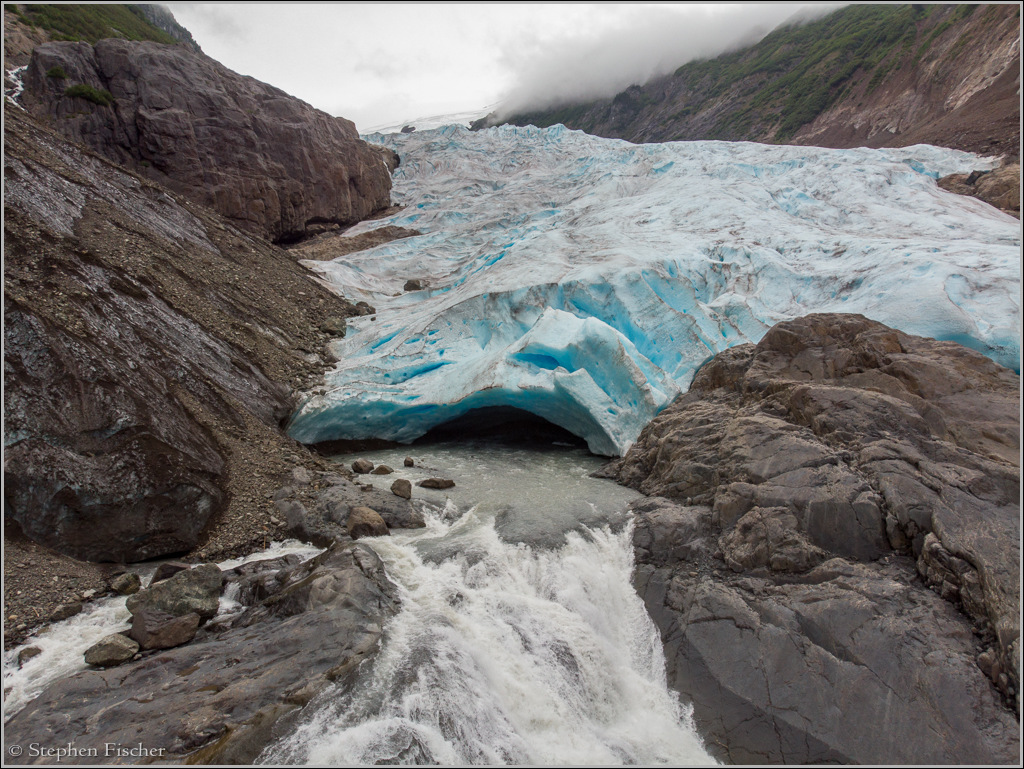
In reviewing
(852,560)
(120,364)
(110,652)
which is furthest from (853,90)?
(110,652)

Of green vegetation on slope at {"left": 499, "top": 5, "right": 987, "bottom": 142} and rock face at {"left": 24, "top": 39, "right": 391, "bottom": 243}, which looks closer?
rock face at {"left": 24, "top": 39, "right": 391, "bottom": 243}

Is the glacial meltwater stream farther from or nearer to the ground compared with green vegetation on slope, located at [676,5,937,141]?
nearer to the ground

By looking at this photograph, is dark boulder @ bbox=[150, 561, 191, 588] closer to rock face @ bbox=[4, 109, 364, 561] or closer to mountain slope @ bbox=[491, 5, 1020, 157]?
rock face @ bbox=[4, 109, 364, 561]

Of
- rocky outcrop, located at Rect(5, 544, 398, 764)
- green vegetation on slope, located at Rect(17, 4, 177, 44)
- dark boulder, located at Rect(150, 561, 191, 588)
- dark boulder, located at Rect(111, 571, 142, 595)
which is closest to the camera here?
rocky outcrop, located at Rect(5, 544, 398, 764)

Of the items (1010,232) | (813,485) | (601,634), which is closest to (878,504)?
(813,485)

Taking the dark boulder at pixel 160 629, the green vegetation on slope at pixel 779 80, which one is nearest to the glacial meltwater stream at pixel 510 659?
the dark boulder at pixel 160 629

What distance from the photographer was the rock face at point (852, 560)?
328 cm

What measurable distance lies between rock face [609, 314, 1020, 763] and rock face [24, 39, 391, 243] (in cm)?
1534

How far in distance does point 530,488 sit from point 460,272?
29.8ft

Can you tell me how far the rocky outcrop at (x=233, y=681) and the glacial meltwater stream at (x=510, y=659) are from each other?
0.18m

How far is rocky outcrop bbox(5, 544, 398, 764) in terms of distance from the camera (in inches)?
112

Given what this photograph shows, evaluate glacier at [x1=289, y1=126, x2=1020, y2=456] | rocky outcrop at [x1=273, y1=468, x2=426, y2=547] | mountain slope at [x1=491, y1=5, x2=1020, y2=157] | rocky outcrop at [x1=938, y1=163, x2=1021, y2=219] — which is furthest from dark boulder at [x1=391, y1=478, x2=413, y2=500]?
mountain slope at [x1=491, y1=5, x2=1020, y2=157]

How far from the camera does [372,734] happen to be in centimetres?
301

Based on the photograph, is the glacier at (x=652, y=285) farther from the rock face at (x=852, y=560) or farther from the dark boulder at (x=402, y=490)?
the rock face at (x=852, y=560)
